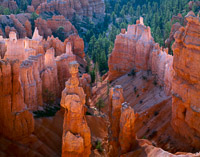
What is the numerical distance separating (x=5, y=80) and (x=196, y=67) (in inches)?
537

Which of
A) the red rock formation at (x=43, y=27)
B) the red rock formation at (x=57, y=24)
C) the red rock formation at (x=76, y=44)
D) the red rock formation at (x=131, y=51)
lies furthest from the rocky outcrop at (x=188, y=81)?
the red rock formation at (x=57, y=24)

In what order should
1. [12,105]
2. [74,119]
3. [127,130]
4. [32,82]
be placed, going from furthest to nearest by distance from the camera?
[32,82] < [12,105] < [127,130] < [74,119]

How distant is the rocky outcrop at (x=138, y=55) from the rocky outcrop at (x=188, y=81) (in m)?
8.62

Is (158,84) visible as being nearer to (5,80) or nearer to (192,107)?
(192,107)

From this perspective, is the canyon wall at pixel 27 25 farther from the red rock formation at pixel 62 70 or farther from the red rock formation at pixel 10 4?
the red rock formation at pixel 62 70

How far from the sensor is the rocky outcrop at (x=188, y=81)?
22.1 metres

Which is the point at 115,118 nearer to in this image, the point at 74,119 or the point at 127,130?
the point at 127,130

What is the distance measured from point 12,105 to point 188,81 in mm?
13263

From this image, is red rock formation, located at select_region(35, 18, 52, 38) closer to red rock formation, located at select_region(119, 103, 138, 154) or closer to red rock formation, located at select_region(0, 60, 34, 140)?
red rock formation, located at select_region(0, 60, 34, 140)

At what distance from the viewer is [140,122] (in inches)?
1209

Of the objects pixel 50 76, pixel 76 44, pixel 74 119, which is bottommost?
pixel 76 44

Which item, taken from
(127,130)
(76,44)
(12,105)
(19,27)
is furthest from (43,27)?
(127,130)

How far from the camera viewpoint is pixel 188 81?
23000 mm

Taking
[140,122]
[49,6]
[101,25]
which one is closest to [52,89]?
[140,122]
